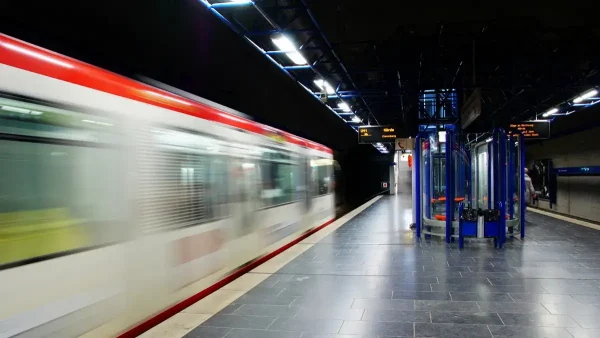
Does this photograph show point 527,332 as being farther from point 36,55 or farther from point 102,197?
point 36,55

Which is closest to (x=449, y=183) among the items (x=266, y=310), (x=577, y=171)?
(x=266, y=310)

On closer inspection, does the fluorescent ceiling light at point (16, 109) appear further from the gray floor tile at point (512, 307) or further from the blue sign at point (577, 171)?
the blue sign at point (577, 171)

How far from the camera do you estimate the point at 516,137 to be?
10219mm

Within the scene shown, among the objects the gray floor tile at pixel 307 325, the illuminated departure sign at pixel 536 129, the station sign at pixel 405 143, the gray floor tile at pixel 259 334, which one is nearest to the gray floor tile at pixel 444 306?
the gray floor tile at pixel 307 325

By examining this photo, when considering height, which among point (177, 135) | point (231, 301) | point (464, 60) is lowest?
point (231, 301)

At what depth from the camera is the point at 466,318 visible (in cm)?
420

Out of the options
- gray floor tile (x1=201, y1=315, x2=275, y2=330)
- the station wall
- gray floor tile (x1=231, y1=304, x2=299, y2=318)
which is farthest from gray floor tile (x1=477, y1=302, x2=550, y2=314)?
the station wall

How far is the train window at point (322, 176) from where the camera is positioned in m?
12.0

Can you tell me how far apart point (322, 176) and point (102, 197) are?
32.2 ft

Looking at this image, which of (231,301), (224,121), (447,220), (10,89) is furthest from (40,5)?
(447,220)

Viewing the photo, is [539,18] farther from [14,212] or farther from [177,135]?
[14,212]

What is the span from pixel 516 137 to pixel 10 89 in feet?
33.9

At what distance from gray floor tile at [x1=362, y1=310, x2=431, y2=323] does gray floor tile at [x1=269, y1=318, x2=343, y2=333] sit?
1.16 ft

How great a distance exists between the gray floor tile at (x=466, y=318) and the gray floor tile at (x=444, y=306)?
135 mm
